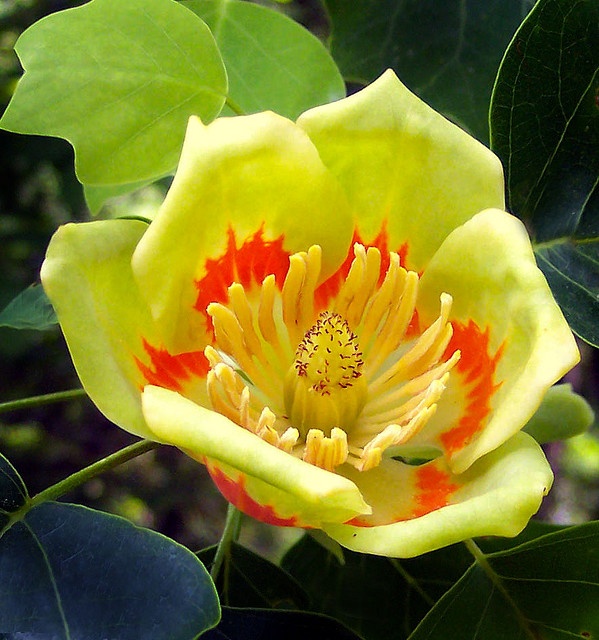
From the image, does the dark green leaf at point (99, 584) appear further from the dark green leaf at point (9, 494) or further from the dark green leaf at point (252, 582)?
the dark green leaf at point (252, 582)

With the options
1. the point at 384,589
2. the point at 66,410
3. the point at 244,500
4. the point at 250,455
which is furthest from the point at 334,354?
Result: the point at 66,410

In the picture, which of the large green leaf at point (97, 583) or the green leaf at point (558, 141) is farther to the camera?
the green leaf at point (558, 141)

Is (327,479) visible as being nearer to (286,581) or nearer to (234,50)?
(286,581)

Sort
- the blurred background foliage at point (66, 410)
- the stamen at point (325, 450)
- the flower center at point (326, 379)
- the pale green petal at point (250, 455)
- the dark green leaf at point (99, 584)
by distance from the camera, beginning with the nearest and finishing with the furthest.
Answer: the pale green petal at point (250, 455) < the dark green leaf at point (99, 584) < the stamen at point (325, 450) < the flower center at point (326, 379) < the blurred background foliage at point (66, 410)

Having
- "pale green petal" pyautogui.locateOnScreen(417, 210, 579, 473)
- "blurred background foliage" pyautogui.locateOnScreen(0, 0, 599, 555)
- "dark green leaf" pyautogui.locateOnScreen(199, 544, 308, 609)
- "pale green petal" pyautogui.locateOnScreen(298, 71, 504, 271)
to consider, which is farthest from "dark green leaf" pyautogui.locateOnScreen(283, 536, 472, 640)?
"blurred background foliage" pyautogui.locateOnScreen(0, 0, 599, 555)

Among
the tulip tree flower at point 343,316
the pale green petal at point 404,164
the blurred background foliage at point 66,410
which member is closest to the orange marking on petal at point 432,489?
the tulip tree flower at point 343,316

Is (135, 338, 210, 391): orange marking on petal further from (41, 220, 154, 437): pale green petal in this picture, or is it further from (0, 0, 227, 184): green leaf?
(0, 0, 227, 184): green leaf
